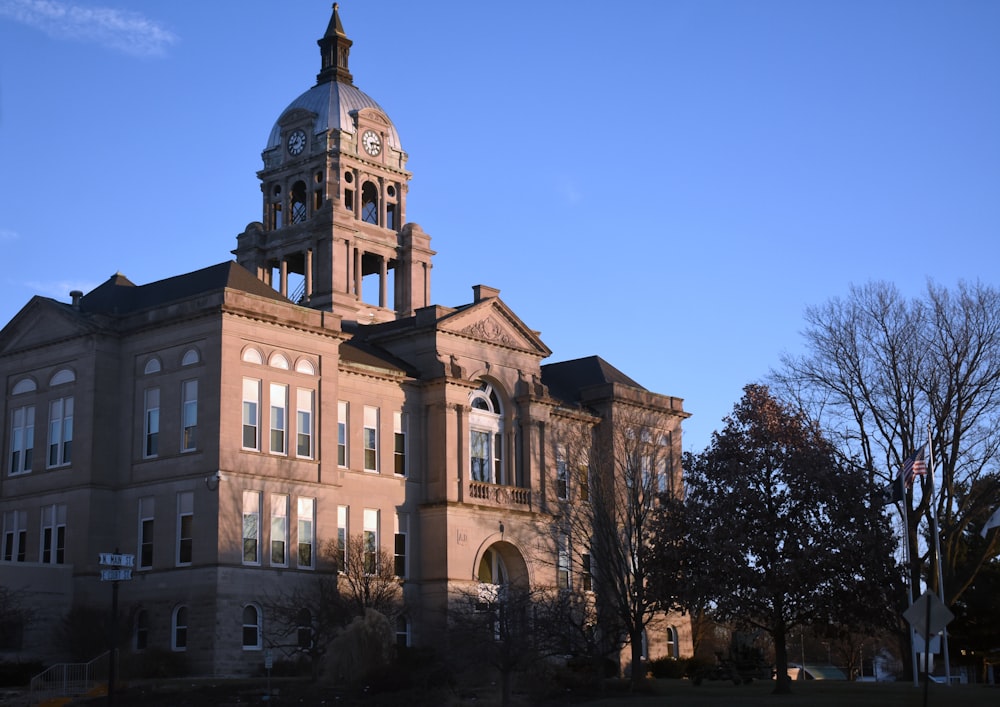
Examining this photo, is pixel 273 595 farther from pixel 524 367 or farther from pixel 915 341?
pixel 915 341

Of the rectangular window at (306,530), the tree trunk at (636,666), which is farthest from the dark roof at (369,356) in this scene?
the tree trunk at (636,666)

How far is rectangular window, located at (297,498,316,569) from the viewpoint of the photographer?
56406 millimetres

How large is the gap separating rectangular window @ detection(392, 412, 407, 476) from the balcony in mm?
3270

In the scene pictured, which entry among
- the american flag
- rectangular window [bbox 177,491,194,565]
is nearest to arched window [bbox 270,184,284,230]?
rectangular window [bbox 177,491,194,565]

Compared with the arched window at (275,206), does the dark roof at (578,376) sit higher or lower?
lower

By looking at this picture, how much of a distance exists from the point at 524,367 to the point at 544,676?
2432cm

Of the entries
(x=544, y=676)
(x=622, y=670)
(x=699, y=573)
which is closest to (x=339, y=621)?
(x=544, y=676)

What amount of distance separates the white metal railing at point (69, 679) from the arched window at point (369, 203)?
36.4 metres

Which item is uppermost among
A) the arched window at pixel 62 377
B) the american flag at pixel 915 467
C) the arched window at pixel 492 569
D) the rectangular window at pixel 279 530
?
the arched window at pixel 62 377

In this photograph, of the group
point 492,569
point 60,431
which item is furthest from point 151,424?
point 492,569

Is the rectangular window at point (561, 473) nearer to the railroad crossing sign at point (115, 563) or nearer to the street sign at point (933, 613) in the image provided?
the railroad crossing sign at point (115, 563)

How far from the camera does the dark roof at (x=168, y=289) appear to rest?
57.3 m

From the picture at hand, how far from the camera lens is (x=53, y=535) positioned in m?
56.9

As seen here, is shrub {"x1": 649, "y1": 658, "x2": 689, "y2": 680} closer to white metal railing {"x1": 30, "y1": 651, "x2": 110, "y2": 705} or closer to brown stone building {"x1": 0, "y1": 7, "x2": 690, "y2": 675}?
brown stone building {"x1": 0, "y1": 7, "x2": 690, "y2": 675}
